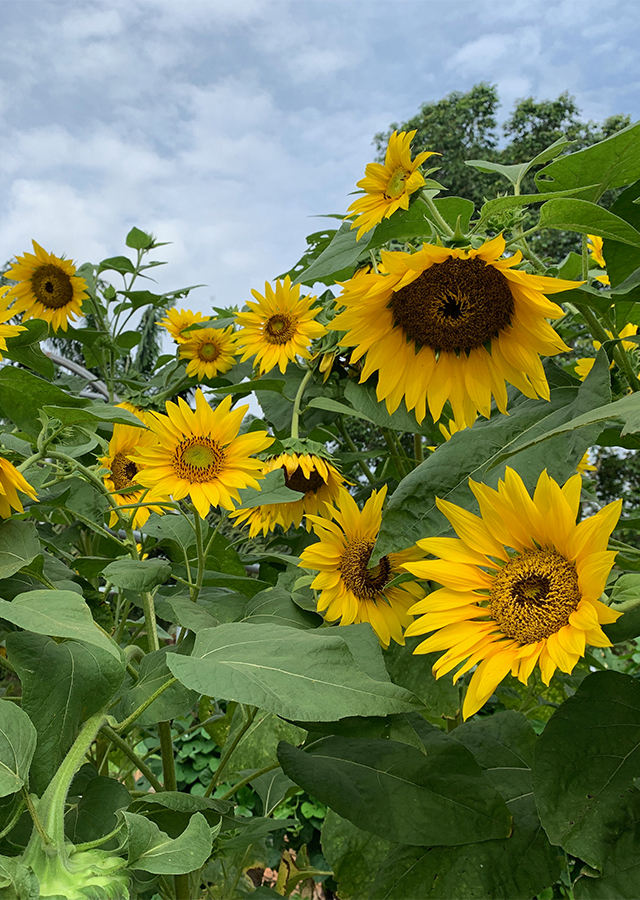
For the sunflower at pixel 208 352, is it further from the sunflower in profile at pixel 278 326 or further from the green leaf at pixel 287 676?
the green leaf at pixel 287 676

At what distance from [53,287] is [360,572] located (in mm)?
868

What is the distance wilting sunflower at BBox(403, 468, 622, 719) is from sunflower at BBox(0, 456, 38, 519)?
0.30 meters

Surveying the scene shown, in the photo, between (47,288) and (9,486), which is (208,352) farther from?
(9,486)

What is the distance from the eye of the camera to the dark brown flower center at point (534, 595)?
1.33 feet

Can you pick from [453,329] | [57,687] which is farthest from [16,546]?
[453,329]

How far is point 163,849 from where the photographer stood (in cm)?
31

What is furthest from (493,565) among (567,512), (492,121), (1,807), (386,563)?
(492,121)

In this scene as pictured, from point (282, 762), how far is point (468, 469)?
0.83 ft

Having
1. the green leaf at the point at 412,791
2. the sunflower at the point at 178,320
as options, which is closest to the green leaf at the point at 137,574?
the green leaf at the point at 412,791

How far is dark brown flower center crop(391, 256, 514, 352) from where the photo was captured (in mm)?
477

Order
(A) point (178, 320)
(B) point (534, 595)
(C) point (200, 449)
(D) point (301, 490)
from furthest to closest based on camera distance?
1. (A) point (178, 320)
2. (D) point (301, 490)
3. (C) point (200, 449)
4. (B) point (534, 595)

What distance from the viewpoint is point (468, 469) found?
1.55ft

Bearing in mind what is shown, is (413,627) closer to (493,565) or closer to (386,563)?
(493,565)

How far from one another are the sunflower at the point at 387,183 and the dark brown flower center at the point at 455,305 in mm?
55
